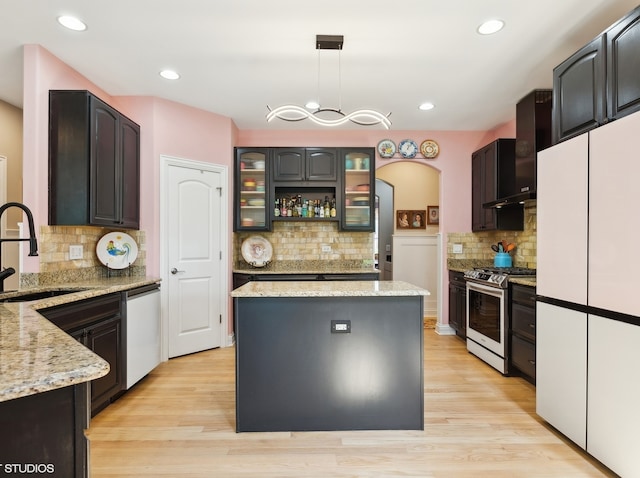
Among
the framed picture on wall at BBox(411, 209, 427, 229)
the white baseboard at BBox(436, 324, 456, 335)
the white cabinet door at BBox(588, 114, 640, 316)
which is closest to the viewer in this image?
the white cabinet door at BBox(588, 114, 640, 316)

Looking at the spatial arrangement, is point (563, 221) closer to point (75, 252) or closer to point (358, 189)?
point (358, 189)

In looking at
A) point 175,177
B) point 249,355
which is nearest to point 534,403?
point 249,355

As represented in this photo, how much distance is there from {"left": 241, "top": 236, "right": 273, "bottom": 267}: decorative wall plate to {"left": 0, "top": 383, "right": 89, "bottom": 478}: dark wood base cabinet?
12.1 ft

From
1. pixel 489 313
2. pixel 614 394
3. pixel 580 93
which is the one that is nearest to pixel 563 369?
pixel 614 394

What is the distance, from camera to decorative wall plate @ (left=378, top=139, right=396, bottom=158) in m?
4.84

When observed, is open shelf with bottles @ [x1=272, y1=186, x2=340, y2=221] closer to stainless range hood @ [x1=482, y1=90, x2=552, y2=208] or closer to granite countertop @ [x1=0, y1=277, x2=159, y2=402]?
stainless range hood @ [x1=482, y1=90, x2=552, y2=208]

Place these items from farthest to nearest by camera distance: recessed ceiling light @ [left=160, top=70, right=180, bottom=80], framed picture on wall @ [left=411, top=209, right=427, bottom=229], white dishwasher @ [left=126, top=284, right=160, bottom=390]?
framed picture on wall @ [left=411, top=209, right=427, bottom=229], recessed ceiling light @ [left=160, top=70, right=180, bottom=80], white dishwasher @ [left=126, top=284, right=160, bottom=390]

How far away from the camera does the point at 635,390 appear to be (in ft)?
5.73

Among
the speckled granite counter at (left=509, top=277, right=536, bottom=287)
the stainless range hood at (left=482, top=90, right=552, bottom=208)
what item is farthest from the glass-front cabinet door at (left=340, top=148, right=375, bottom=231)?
the speckled granite counter at (left=509, top=277, right=536, bottom=287)

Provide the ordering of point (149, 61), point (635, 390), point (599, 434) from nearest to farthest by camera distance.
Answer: point (635, 390) < point (599, 434) < point (149, 61)

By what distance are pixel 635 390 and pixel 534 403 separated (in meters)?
1.17

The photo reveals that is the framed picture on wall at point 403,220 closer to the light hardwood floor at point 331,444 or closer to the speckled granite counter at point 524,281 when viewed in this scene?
the speckled granite counter at point 524,281

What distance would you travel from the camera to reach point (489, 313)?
3623 mm

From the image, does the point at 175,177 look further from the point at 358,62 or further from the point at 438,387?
the point at 438,387
